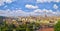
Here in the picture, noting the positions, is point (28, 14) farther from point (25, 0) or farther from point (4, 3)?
point (4, 3)

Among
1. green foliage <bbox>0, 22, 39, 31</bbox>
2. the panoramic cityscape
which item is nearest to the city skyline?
the panoramic cityscape

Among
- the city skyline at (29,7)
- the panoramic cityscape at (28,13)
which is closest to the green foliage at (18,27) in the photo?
the panoramic cityscape at (28,13)

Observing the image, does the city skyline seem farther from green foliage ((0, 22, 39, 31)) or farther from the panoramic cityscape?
green foliage ((0, 22, 39, 31))

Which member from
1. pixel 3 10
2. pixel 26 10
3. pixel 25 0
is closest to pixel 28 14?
pixel 26 10

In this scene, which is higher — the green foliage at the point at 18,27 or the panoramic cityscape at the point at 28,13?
the panoramic cityscape at the point at 28,13

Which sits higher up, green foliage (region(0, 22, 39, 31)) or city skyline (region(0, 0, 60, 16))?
city skyline (region(0, 0, 60, 16))

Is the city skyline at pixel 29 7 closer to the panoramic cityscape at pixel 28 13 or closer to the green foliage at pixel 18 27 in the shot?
the panoramic cityscape at pixel 28 13

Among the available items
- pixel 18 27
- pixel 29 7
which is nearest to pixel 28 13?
pixel 29 7

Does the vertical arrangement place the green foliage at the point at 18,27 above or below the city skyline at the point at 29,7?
below
